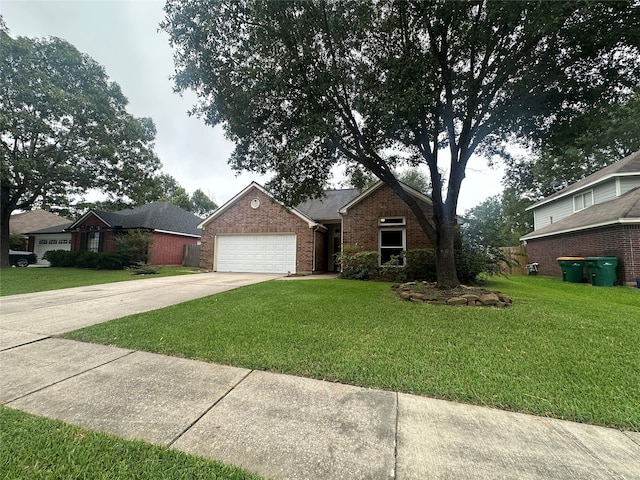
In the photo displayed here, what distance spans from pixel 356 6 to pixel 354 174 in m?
5.13

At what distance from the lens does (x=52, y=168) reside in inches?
566

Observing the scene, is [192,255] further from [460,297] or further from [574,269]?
[574,269]

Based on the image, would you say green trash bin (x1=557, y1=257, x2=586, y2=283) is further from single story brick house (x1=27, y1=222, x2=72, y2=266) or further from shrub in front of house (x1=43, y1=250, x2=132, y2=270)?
single story brick house (x1=27, y1=222, x2=72, y2=266)

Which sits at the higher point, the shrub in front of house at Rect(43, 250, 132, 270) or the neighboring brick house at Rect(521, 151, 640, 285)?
the neighboring brick house at Rect(521, 151, 640, 285)

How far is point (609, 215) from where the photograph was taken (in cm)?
1049

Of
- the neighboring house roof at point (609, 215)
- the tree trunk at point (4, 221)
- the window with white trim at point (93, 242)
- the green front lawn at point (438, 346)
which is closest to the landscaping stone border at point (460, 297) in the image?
the green front lawn at point (438, 346)

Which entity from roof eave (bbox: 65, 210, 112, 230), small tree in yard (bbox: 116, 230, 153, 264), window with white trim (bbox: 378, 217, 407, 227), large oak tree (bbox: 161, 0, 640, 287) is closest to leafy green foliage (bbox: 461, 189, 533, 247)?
window with white trim (bbox: 378, 217, 407, 227)

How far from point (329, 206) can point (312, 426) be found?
14.8 metres

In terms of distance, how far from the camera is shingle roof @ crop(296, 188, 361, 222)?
15.6 m

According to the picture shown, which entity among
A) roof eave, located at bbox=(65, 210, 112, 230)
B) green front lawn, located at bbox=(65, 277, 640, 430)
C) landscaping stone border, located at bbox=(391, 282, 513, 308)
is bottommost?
green front lawn, located at bbox=(65, 277, 640, 430)

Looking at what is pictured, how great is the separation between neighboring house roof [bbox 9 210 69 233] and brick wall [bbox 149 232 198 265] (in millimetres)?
15847

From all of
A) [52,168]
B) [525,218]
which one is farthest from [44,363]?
[525,218]

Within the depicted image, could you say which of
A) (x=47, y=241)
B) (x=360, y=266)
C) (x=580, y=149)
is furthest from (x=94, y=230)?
(x=580, y=149)

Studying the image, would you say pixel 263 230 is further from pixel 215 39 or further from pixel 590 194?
pixel 590 194
